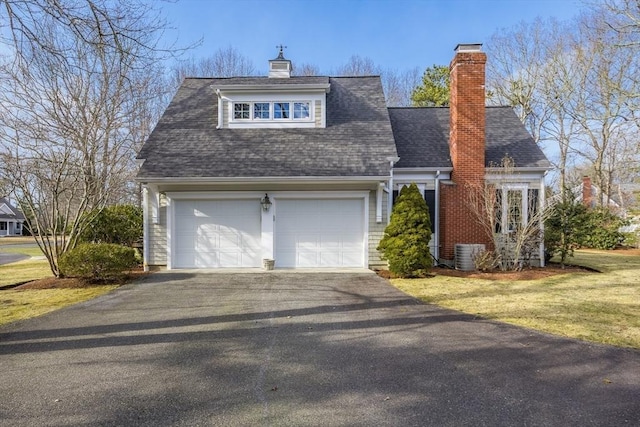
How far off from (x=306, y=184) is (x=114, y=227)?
6526mm

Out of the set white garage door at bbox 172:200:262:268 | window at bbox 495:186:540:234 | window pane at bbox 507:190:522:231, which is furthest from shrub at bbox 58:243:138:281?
window pane at bbox 507:190:522:231

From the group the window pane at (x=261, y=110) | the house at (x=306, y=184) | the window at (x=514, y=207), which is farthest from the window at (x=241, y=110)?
the window at (x=514, y=207)

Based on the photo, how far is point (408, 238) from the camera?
9961mm

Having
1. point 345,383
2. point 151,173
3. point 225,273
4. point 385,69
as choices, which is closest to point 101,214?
point 151,173

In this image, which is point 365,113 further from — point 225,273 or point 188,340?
point 188,340

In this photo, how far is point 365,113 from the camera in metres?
13.2

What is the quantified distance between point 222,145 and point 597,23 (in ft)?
41.0

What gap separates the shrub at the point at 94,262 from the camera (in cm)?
900

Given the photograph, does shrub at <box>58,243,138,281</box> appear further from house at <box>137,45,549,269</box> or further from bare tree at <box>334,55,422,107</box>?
bare tree at <box>334,55,422,107</box>

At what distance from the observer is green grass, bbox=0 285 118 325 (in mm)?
6477

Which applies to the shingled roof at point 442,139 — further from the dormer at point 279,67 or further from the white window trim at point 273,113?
the dormer at point 279,67

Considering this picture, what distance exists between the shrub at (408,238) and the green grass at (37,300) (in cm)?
674

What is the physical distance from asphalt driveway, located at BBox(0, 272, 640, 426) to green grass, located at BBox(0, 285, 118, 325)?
0.55m

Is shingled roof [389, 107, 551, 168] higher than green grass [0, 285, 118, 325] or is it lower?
higher
